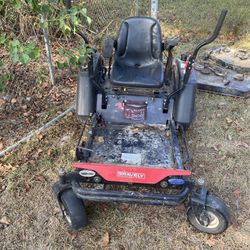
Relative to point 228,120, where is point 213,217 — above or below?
below

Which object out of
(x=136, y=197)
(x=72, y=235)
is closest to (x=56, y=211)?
(x=72, y=235)

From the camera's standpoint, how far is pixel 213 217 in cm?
231

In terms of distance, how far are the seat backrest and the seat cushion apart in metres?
0.09

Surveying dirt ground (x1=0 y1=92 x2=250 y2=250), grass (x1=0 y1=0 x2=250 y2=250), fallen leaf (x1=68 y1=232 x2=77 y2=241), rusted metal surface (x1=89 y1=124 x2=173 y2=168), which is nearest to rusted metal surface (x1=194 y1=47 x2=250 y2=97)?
grass (x1=0 y1=0 x2=250 y2=250)

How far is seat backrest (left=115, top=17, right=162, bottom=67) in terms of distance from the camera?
322 cm

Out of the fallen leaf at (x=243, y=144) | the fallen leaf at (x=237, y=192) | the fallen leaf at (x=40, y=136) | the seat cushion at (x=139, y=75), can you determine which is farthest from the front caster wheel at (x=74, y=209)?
the fallen leaf at (x=243, y=144)

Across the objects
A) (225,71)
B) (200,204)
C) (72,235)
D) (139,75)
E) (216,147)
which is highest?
(139,75)

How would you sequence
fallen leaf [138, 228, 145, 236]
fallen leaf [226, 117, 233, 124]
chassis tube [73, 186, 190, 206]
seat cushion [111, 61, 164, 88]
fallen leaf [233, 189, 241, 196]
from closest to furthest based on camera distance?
1. chassis tube [73, 186, 190, 206]
2. fallen leaf [138, 228, 145, 236]
3. fallen leaf [233, 189, 241, 196]
4. seat cushion [111, 61, 164, 88]
5. fallen leaf [226, 117, 233, 124]

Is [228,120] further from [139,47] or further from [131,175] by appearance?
[131,175]

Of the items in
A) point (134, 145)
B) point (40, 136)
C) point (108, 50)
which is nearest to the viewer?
point (134, 145)

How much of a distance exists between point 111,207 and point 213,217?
73cm

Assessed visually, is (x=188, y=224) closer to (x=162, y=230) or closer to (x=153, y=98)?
(x=162, y=230)

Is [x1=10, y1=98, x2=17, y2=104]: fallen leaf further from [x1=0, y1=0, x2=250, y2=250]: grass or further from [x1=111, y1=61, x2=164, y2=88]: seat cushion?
[x1=111, y1=61, x2=164, y2=88]: seat cushion

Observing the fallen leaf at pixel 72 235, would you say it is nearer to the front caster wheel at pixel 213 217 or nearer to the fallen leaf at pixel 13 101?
the front caster wheel at pixel 213 217
